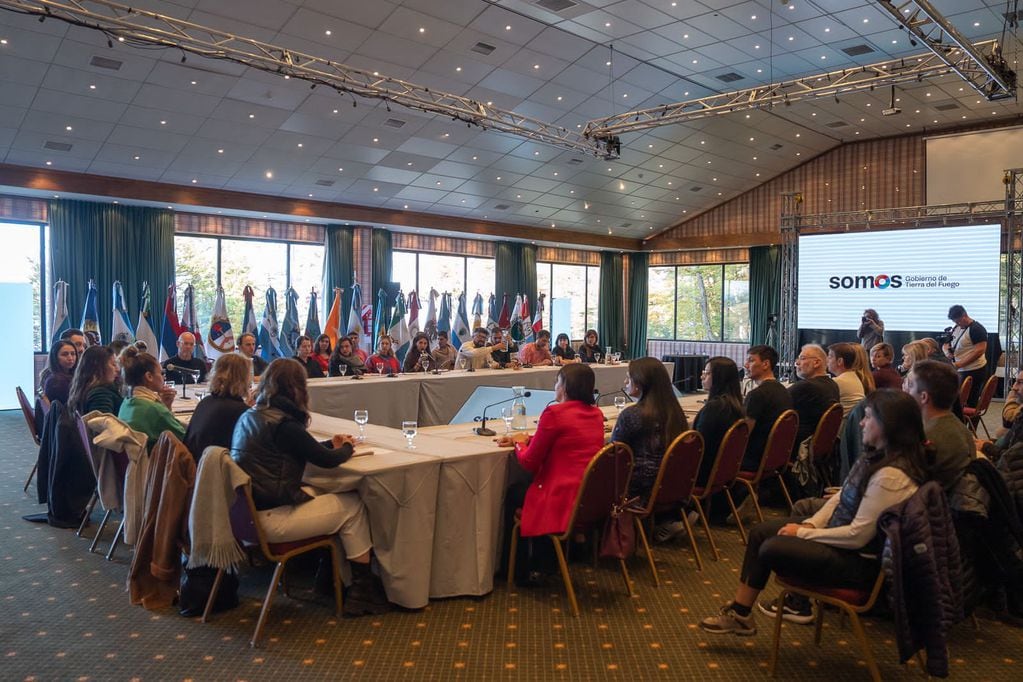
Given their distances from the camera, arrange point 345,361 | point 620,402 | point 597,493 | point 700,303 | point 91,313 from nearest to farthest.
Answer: point 597,493
point 620,402
point 345,361
point 91,313
point 700,303

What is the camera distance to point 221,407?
3.60 m

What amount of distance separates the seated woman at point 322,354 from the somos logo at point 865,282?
936cm

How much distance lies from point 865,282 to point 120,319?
1218 centimetres

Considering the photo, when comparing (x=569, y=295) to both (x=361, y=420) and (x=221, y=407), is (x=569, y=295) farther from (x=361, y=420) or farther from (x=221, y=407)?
(x=221, y=407)

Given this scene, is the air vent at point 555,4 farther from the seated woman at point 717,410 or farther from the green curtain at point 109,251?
the green curtain at point 109,251

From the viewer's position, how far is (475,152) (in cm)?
1249

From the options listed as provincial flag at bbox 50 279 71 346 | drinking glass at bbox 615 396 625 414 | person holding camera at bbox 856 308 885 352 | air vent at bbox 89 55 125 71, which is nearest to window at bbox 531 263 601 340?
person holding camera at bbox 856 308 885 352

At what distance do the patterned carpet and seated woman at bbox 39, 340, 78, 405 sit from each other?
1690 mm

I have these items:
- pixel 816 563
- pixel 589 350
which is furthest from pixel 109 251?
pixel 816 563

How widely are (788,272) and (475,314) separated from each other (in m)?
6.12

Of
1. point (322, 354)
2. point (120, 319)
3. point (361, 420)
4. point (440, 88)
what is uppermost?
point (440, 88)

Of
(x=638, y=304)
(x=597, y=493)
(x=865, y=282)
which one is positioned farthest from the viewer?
(x=638, y=304)

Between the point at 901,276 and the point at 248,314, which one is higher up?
the point at 901,276

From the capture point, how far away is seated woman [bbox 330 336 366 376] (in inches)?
333
